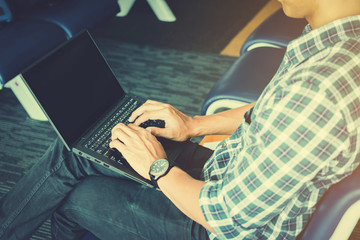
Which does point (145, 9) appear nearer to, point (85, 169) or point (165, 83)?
point (165, 83)

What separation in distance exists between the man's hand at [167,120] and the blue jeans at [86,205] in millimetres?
93

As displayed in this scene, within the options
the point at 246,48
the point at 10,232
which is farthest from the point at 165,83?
the point at 10,232

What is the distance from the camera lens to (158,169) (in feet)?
2.63

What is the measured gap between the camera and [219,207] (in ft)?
2.23

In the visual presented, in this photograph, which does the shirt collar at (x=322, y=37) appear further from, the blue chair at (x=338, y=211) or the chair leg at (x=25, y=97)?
the chair leg at (x=25, y=97)

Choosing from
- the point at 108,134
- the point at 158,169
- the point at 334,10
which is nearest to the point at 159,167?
the point at 158,169

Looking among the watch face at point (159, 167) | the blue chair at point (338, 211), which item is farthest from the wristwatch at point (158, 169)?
the blue chair at point (338, 211)

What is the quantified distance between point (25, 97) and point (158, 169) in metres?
1.38

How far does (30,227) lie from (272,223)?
73 centimetres

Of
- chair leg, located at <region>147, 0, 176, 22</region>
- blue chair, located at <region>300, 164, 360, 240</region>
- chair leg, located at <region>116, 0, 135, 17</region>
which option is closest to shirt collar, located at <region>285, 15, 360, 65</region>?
blue chair, located at <region>300, 164, 360, 240</region>

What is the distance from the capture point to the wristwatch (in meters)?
0.79

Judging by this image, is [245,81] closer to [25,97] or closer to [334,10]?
[334,10]

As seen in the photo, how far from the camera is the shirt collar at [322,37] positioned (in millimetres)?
623

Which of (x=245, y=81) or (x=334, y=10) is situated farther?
(x=245, y=81)
